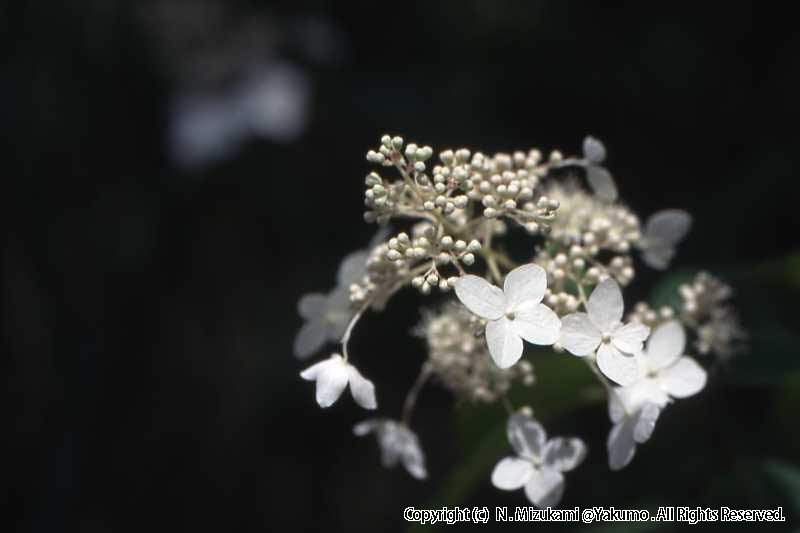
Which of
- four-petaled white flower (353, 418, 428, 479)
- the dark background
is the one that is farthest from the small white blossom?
the dark background

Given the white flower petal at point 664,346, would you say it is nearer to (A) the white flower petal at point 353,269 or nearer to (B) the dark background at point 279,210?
(A) the white flower petal at point 353,269

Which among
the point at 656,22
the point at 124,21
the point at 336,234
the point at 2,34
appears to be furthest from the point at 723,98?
the point at 2,34

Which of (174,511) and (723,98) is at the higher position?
(723,98)

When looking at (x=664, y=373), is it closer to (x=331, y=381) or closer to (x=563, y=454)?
(x=563, y=454)

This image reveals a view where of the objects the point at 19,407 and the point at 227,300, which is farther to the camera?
the point at 227,300

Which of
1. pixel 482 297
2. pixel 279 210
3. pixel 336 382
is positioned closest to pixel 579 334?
pixel 482 297

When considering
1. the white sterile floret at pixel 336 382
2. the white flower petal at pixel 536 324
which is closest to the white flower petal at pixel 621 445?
the white flower petal at pixel 536 324

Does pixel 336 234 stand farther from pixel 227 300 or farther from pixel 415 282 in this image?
pixel 415 282
